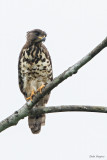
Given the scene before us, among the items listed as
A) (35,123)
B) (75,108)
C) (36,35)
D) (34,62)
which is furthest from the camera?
(35,123)

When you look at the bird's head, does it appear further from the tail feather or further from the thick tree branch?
the thick tree branch

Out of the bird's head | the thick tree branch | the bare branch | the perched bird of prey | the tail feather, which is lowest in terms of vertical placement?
the bare branch

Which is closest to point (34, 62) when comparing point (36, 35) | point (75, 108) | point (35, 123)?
point (36, 35)

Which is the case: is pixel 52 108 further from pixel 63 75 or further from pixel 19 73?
pixel 19 73

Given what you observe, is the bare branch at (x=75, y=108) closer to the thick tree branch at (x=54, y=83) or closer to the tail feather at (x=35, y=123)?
the thick tree branch at (x=54, y=83)

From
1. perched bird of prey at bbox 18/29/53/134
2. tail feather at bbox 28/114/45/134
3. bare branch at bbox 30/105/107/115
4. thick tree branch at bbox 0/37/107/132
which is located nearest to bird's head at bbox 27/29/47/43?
perched bird of prey at bbox 18/29/53/134

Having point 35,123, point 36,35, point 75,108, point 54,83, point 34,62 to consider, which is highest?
point 36,35

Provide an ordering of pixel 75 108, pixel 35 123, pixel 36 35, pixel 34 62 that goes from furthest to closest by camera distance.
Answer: pixel 35 123
pixel 36 35
pixel 34 62
pixel 75 108

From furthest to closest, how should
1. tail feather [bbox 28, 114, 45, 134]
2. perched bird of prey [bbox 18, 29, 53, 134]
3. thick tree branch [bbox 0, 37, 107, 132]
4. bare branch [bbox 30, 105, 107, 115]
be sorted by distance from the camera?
tail feather [bbox 28, 114, 45, 134]
perched bird of prey [bbox 18, 29, 53, 134]
bare branch [bbox 30, 105, 107, 115]
thick tree branch [bbox 0, 37, 107, 132]

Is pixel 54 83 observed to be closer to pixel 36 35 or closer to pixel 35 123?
pixel 36 35

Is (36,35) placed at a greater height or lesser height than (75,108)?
greater
